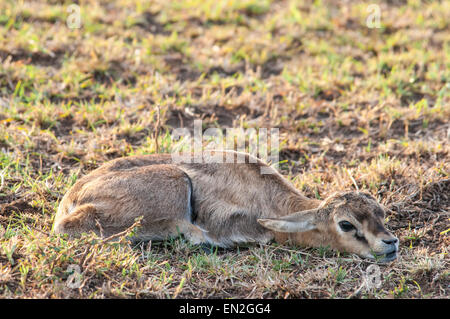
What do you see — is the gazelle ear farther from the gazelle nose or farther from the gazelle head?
the gazelle nose

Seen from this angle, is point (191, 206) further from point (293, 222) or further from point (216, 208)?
point (293, 222)

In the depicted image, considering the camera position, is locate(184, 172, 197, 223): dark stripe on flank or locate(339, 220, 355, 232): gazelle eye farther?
locate(184, 172, 197, 223): dark stripe on flank

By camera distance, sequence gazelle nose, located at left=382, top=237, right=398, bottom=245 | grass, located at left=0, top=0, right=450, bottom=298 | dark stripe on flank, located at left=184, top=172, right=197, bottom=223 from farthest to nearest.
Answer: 1. dark stripe on flank, located at left=184, top=172, right=197, bottom=223
2. gazelle nose, located at left=382, top=237, right=398, bottom=245
3. grass, located at left=0, top=0, right=450, bottom=298

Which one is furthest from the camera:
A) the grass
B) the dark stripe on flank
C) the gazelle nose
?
the dark stripe on flank

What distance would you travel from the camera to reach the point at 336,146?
23.0 feet

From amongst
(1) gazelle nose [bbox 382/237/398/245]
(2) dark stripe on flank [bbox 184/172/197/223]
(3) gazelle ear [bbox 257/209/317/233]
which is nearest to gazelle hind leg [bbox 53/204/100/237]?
(2) dark stripe on flank [bbox 184/172/197/223]

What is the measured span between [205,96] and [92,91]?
1.48 meters

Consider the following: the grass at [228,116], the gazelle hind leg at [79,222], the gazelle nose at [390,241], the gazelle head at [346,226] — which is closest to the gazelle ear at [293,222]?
the gazelle head at [346,226]

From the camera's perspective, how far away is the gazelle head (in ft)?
15.4

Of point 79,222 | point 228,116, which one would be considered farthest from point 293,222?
point 228,116

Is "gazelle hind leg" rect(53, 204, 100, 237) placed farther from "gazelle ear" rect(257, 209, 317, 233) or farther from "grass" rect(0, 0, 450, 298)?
"gazelle ear" rect(257, 209, 317, 233)

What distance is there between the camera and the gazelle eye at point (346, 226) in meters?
4.80

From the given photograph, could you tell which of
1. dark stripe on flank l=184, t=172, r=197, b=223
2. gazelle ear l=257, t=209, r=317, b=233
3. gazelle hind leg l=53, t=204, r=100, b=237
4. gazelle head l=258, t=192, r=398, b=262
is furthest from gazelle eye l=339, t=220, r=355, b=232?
gazelle hind leg l=53, t=204, r=100, b=237

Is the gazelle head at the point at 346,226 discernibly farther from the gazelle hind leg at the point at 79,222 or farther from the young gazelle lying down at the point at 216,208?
the gazelle hind leg at the point at 79,222
